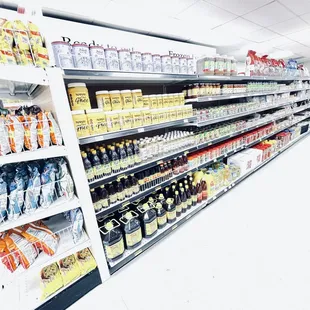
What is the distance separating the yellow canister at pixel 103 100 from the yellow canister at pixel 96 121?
8 cm

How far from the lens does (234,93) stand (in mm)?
2518

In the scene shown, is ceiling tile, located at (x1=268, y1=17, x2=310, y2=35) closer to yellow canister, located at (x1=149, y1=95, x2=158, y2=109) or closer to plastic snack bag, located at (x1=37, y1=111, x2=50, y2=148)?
yellow canister, located at (x1=149, y1=95, x2=158, y2=109)

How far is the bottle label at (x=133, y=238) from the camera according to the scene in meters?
1.49

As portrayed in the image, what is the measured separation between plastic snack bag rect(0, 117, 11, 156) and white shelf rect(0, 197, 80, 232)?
39 centimetres

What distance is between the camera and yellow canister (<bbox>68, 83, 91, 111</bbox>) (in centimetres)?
119

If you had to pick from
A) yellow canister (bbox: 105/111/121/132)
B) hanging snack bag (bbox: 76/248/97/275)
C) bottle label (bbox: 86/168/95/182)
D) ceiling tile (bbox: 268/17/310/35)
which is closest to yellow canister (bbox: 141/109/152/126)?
yellow canister (bbox: 105/111/121/132)

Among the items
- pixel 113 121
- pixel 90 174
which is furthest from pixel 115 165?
pixel 113 121

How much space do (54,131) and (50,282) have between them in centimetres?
105

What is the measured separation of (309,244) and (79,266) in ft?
6.76

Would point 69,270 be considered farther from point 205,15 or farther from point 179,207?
point 205,15

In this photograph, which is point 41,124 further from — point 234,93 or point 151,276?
point 234,93

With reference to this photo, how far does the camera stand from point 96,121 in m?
1.28

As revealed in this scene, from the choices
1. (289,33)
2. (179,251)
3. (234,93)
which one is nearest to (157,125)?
(179,251)

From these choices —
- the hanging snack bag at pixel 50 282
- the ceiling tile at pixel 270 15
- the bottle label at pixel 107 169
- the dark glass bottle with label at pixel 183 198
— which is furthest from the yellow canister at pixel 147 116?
the ceiling tile at pixel 270 15
